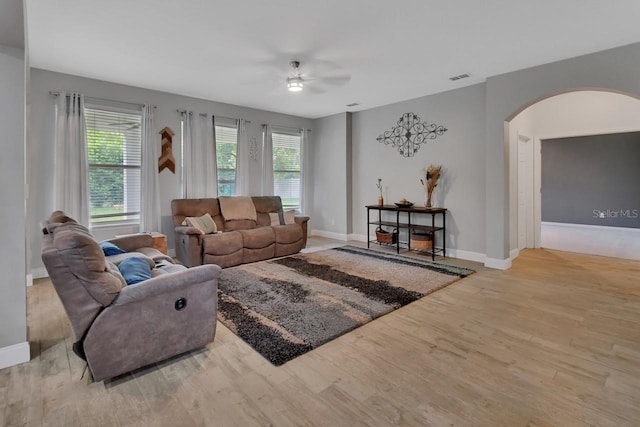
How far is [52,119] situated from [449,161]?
18.6 ft

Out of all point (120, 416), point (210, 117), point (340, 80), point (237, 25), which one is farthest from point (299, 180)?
point (120, 416)

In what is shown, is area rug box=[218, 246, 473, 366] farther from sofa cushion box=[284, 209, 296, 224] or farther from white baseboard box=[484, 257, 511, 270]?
sofa cushion box=[284, 209, 296, 224]

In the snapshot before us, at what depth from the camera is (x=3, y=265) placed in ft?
7.00

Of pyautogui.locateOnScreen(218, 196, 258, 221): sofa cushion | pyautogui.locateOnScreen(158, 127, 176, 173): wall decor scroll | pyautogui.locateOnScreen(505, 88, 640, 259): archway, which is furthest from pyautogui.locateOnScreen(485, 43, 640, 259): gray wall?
pyautogui.locateOnScreen(158, 127, 176, 173): wall decor scroll

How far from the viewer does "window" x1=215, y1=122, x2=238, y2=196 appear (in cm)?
575

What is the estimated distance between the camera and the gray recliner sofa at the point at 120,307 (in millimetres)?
1796

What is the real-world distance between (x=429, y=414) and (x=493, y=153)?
3.81m

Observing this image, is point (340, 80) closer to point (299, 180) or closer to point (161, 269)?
point (299, 180)

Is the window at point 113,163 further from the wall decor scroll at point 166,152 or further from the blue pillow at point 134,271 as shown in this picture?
the blue pillow at point 134,271

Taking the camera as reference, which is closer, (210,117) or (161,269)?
(161,269)

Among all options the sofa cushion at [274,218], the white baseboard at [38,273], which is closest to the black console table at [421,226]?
the sofa cushion at [274,218]

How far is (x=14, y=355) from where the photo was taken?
7.02 feet

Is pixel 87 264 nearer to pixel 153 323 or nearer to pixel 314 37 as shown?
pixel 153 323

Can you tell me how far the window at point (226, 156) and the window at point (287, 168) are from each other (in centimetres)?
90
